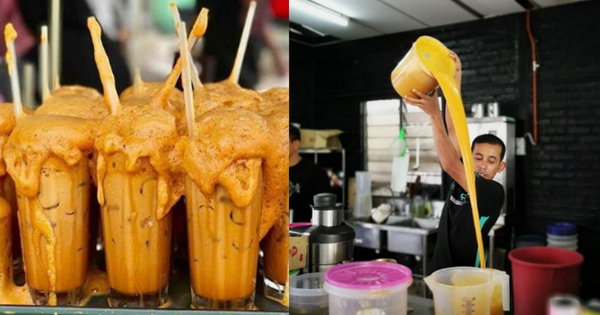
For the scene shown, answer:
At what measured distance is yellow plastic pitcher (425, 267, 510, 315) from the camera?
108cm

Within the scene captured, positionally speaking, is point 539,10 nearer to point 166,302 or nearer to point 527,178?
point 527,178

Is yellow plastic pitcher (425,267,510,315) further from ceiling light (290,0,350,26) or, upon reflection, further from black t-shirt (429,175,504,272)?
ceiling light (290,0,350,26)

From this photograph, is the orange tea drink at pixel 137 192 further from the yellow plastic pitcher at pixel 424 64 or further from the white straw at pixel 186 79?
the yellow plastic pitcher at pixel 424 64

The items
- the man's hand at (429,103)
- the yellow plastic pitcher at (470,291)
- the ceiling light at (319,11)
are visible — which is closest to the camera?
the yellow plastic pitcher at (470,291)

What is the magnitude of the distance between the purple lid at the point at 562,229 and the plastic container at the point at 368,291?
39 cm

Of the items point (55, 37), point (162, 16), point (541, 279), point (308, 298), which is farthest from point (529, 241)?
point (55, 37)

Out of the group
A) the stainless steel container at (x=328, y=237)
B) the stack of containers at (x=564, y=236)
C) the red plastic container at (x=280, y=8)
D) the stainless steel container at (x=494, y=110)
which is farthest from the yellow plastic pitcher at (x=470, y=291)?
the red plastic container at (x=280, y=8)

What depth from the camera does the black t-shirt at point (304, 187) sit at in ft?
4.64

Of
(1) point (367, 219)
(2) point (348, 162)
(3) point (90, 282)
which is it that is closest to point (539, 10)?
(2) point (348, 162)

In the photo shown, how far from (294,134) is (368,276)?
0.47 m

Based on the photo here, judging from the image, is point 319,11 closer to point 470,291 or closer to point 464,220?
point 464,220

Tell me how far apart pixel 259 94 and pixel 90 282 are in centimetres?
76

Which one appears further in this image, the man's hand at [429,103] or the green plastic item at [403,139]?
the green plastic item at [403,139]

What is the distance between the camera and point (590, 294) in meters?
0.94
